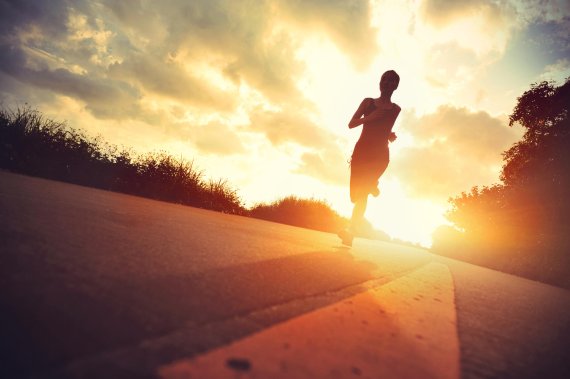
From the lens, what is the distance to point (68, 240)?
4.97 ft

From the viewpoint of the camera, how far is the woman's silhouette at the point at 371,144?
191 inches

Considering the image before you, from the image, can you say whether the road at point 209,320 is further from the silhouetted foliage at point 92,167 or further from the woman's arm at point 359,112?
the silhouetted foliage at point 92,167

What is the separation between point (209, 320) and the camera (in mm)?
955

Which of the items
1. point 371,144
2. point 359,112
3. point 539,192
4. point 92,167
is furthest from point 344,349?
point 539,192

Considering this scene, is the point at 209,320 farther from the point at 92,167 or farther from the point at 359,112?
the point at 92,167

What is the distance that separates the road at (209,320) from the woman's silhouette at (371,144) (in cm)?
305

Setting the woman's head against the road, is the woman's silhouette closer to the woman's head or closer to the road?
the woman's head

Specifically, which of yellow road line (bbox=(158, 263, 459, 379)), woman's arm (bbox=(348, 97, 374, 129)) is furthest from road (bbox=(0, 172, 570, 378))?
woman's arm (bbox=(348, 97, 374, 129))

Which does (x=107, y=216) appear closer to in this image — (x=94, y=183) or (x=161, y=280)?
(x=161, y=280)

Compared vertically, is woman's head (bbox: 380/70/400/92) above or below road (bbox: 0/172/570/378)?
above

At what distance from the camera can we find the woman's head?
4.83 meters

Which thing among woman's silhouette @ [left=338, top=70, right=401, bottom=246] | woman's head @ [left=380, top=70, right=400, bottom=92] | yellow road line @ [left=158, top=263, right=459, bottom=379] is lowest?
yellow road line @ [left=158, top=263, right=459, bottom=379]

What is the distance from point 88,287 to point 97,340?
1.10 ft

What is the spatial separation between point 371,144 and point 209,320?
4.38 meters
